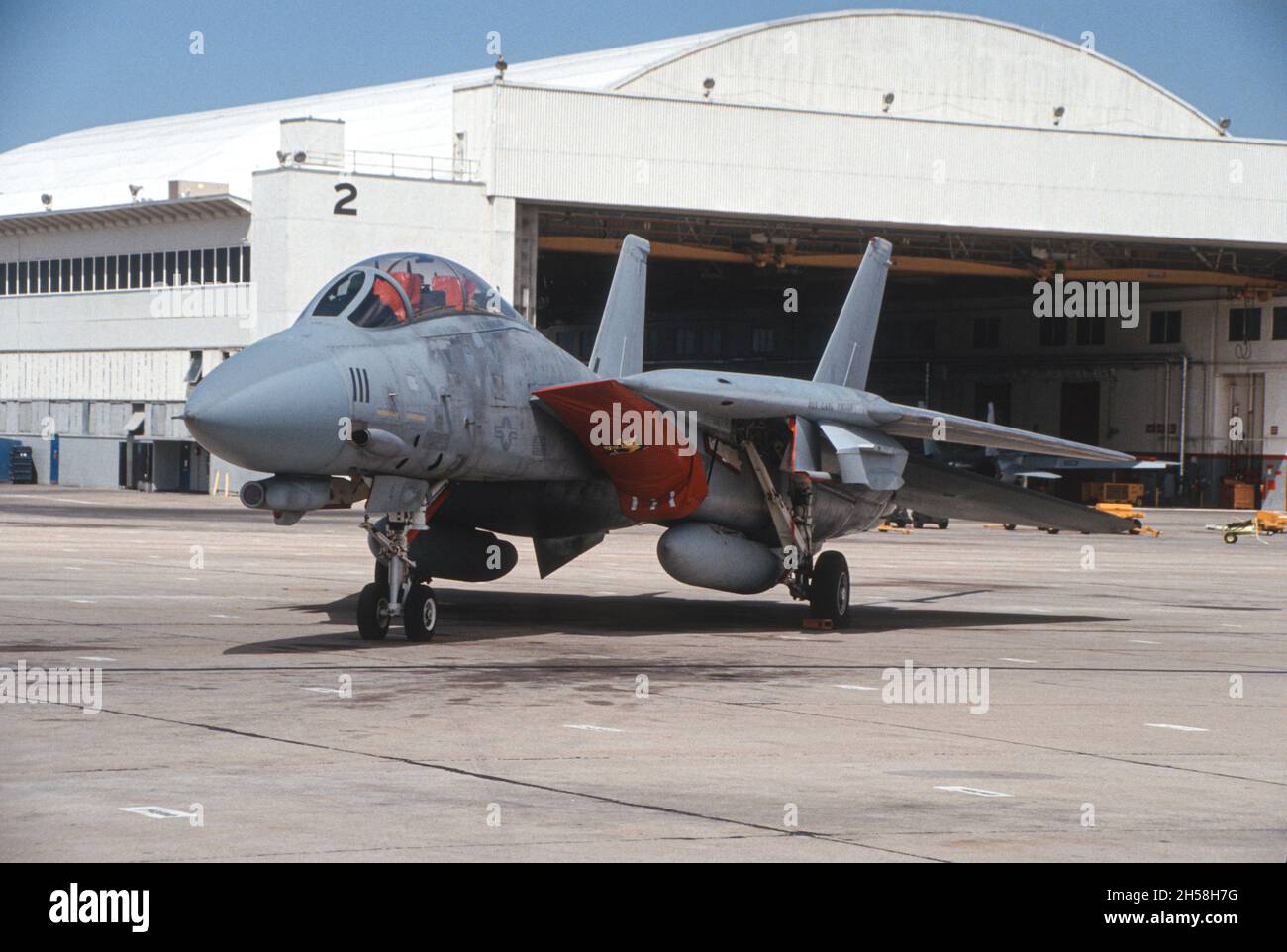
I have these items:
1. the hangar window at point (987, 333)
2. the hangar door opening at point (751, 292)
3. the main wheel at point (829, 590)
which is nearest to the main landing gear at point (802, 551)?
the main wheel at point (829, 590)

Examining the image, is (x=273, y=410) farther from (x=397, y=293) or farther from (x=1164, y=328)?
(x=1164, y=328)

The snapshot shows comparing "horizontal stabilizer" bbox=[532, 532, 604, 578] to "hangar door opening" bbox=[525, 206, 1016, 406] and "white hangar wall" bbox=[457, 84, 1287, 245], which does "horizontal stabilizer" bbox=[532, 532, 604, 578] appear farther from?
"hangar door opening" bbox=[525, 206, 1016, 406]

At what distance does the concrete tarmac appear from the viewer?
6.89 m

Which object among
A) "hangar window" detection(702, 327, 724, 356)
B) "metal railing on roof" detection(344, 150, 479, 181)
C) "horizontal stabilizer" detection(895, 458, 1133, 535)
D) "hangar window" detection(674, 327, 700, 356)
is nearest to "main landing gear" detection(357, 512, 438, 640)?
"horizontal stabilizer" detection(895, 458, 1133, 535)

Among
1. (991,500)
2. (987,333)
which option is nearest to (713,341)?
(987,333)

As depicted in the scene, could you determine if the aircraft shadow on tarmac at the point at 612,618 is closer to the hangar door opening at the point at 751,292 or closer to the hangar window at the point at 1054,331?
the hangar door opening at the point at 751,292

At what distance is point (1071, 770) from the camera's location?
9023mm

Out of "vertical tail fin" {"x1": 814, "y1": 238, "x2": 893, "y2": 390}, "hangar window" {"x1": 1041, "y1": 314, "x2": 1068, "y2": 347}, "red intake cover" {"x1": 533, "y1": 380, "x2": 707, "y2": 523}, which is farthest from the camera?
"hangar window" {"x1": 1041, "y1": 314, "x2": 1068, "y2": 347}

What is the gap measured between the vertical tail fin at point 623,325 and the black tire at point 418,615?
5627 mm

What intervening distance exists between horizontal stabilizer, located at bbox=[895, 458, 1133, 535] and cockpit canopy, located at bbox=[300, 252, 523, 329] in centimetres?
710

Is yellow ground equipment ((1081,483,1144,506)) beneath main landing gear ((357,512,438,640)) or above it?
beneath

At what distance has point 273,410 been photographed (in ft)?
40.3
